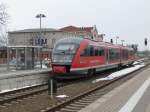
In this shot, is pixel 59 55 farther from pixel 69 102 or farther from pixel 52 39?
pixel 52 39

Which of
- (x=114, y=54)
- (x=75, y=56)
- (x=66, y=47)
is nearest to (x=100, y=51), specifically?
(x=66, y=47)

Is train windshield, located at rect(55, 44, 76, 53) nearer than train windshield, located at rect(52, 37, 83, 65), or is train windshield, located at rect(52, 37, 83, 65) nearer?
train windshield, located at rect(52, 37, 83, 65)

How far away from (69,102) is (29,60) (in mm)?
19476

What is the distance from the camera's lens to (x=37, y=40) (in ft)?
166

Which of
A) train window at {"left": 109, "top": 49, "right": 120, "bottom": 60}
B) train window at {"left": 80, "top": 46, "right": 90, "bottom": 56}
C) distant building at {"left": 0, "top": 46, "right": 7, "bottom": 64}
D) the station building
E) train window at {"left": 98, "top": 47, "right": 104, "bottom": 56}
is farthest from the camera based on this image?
distant building at {"left": 0, "top": 46, "right": 7, "bottom": 64}

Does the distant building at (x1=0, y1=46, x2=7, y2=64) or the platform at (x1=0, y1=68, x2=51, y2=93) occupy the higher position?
the distant building at (x1=0, y1=46, x2=7, y2=64)

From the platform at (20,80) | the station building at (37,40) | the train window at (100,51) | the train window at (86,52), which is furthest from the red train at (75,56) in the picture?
the station building at (37,40)

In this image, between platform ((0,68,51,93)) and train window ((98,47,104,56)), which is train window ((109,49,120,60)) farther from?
platform ((0,68,51,93))

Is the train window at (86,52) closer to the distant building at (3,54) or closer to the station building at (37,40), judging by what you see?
the station building at (37,40)

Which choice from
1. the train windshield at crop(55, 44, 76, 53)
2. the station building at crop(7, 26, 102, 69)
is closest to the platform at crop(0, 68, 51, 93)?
the train windshield at crop(55, 44, 76, 53)

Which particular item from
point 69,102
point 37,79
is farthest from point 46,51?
point 69,102

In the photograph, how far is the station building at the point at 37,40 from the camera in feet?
113

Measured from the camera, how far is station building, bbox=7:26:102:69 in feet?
113

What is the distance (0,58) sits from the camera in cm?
4709
